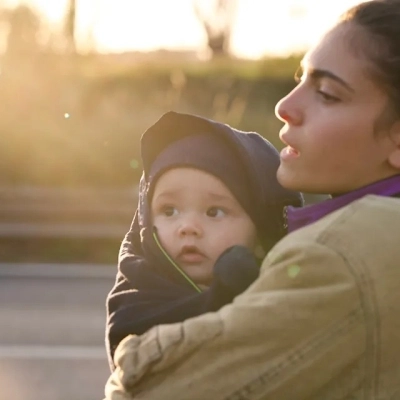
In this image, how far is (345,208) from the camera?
1381 millimetres

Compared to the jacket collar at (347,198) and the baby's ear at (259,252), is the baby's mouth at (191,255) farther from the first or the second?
the jacket collar at (347,198)

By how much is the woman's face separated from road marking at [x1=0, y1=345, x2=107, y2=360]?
5020 millimetres

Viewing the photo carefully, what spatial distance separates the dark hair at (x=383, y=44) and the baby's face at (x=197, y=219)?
1.64 ft

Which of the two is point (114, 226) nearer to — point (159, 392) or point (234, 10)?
point (159, 392)

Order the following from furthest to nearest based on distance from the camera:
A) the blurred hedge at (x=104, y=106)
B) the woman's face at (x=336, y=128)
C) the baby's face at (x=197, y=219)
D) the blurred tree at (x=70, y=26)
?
the blurred tree at (x=70, y=26) < the blurred hedge at (x=104, y=106) < the baby's face at (x=197, y=219) < the woman's face at (x=336, y=128)

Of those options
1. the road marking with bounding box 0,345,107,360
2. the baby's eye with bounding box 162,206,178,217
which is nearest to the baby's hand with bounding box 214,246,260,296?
the baby's eye with bounding box 162,206,178,217

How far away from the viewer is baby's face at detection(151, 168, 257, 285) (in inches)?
73.3

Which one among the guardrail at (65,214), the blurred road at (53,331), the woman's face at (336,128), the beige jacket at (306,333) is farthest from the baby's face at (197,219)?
the guardrail at (65,214)

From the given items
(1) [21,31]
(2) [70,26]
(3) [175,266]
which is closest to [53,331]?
(3) [175,266]

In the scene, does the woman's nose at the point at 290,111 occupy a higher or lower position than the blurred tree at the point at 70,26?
lower

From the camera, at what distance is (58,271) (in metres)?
9.60

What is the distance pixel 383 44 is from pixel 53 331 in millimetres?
5977

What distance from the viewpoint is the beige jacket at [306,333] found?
4.25 feet

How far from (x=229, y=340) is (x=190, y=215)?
2.07 ft
